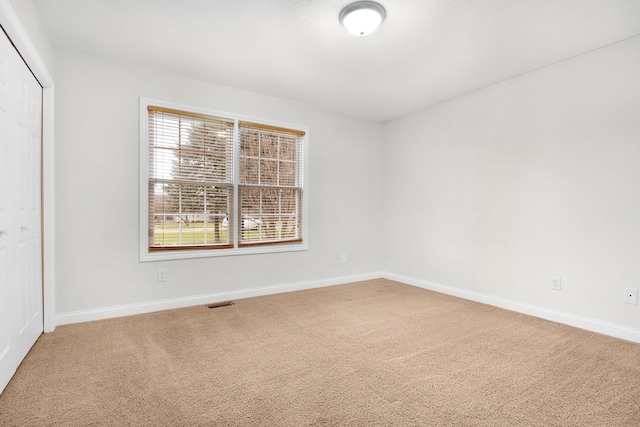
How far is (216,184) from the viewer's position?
150 inches

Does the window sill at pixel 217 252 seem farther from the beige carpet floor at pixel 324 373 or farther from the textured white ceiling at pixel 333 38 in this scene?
the textured white ceiling at pixel 333 38

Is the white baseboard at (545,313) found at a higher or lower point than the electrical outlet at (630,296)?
lower

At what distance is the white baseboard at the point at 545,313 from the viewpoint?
9.20 feet

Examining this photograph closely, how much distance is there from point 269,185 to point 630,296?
12.3ft

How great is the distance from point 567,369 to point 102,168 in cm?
423

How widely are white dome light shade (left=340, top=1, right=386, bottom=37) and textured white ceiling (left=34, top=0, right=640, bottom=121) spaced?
0.06 metres

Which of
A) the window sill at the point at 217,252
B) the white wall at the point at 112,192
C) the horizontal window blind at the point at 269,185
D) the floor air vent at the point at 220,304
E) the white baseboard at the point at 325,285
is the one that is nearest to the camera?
the white baseboard at the point at 325,285

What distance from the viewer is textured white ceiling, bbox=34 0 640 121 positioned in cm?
238

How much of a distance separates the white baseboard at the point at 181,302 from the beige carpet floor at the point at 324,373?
0.11 m

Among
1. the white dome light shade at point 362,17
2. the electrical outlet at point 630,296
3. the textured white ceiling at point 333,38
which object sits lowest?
the electrical outlet at point 630,296

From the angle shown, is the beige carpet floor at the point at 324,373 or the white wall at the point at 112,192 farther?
the white wall at the point at 112,192

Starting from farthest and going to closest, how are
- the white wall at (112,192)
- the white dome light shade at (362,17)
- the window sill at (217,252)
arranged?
the window sill at (217,252)
the white wall at (112,192)
the white dome light shade at (362,17)

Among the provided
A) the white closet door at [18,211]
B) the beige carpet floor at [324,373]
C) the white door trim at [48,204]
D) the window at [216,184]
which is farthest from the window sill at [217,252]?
the white closet door at [18,211]

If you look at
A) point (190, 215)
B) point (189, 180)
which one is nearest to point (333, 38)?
point (189, 180)
